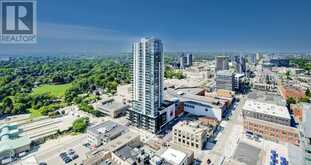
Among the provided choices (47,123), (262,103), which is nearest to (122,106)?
(47,123)

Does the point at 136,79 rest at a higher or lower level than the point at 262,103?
higher

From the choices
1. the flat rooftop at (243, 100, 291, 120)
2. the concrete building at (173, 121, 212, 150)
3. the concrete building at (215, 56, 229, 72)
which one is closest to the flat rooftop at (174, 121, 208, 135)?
the concrete building at (173, 121, 212, 150)

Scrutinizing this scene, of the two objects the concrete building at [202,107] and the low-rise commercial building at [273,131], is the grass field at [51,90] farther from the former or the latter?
the low-rise commercial building at [273,131]

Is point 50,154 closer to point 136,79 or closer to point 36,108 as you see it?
point 136,79

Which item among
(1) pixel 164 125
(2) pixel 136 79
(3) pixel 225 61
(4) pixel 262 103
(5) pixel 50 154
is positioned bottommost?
(5) pixel 50 154

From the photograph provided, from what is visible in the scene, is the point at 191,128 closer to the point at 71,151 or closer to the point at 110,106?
the point at 71,151

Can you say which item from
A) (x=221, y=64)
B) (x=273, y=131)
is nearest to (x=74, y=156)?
(x=273, y=131)

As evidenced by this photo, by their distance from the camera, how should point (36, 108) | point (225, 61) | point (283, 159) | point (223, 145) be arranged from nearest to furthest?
point (283, 159) → point (223, 145) → point (36, 108) → point (225, 61)
